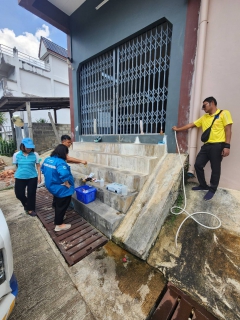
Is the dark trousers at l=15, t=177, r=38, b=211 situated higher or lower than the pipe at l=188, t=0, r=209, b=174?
lower

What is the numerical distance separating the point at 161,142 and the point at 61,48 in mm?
20642

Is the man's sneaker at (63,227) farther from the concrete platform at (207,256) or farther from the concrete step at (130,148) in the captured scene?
the concrete step at (130,148)

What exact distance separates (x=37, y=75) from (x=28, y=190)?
667 inches

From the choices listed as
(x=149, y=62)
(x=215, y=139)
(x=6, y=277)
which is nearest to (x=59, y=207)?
(x=6, y=277)

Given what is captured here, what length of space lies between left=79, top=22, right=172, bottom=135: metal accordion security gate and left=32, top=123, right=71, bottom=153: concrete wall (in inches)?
190

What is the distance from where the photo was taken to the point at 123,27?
13.1ft

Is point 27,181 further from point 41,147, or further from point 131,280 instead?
point 41,147

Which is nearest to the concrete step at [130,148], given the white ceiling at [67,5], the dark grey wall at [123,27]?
the dark grey wall at [123,27]

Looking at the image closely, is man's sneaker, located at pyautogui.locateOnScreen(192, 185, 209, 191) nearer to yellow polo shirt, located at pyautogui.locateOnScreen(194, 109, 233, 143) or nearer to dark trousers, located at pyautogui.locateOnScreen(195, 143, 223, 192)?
dark trousers, located at pyautogui.locateOnScreen(195, 143, 223, 192)

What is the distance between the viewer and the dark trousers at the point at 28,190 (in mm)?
3088

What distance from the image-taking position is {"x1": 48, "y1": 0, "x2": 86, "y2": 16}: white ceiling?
456cm

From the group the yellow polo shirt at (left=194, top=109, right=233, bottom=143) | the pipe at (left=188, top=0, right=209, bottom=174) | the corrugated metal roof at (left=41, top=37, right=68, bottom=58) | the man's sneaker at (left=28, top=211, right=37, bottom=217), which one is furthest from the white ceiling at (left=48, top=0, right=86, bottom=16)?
the corrugated metal roof at (left=41, top=37, right=68, bottom=58)

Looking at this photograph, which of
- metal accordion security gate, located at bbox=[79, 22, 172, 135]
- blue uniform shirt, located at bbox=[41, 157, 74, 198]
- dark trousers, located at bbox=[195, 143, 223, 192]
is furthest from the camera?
metal accordion security gate, located at bbox=[79, 22, 172, 135]

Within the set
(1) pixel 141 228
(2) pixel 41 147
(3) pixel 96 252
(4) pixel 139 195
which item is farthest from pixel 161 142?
(2) pixel 41 147
